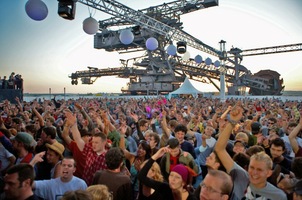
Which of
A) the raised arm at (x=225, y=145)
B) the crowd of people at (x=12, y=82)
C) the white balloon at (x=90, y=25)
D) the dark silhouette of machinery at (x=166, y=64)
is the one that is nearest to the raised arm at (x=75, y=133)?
the raised arm at (x=225, y=145)

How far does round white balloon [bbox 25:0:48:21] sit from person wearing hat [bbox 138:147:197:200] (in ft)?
19.9

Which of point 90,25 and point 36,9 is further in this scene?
point 90,25

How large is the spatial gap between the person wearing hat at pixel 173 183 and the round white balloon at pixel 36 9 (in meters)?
6.07

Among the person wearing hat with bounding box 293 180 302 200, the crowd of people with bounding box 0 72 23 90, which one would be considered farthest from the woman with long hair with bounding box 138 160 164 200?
the crowd of people with bounding box 0 72 23 90

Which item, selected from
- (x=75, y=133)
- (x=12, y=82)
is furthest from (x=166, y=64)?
(x=75, y=133)

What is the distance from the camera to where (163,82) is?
3256 centimetres

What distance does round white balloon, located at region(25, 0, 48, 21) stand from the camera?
644 centimetres

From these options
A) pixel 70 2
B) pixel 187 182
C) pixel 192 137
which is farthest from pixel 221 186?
pixel 70 2

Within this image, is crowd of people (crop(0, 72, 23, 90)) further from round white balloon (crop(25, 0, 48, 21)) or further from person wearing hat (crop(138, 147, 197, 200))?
person wearing hat (crop(138, 147, 197, 200))

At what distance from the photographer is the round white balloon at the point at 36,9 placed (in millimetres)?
6441

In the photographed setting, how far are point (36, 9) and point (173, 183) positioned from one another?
21.1 feet

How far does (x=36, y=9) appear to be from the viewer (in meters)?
6.46

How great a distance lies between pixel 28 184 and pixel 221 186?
5.59 ft

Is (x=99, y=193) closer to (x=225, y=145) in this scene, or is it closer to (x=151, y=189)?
(x=151, y=189)
